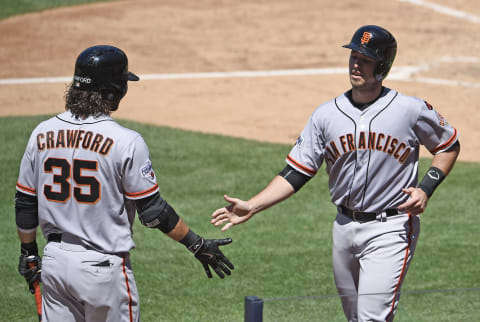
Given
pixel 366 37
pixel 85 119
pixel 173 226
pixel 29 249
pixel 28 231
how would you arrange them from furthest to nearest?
pixel 366 37, pixel 29 249, pixel 28 231, pixel 173 226, pixel 85 119

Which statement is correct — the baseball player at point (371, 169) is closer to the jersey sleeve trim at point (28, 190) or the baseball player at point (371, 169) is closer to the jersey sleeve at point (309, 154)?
the jersey sleeve at point (309, 154)

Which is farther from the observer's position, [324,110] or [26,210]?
[324,110]

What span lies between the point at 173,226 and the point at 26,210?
2.38 ft

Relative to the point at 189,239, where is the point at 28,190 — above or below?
above

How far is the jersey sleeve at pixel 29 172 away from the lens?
375 centimetres

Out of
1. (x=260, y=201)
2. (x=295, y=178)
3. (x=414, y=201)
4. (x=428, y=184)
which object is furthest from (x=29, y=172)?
(x=428, y=184)

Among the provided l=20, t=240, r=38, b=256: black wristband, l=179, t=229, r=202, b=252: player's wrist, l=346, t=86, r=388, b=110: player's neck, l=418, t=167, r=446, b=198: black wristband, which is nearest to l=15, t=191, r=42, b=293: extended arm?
l=20, t=240, r=38, b=256: black wristband

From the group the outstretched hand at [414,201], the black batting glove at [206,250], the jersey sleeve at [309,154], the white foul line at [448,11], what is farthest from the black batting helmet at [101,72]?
the white foul line at [448,11]

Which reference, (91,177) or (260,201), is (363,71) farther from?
(91,177)

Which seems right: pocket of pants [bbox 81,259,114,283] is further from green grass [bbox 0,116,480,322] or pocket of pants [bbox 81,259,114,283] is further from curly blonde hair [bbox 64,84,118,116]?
green grass [bbox 0,116,480,322]

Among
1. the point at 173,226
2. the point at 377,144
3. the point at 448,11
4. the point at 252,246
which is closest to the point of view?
the point at 173,226

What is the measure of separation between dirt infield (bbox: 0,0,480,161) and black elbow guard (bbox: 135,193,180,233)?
7565mm

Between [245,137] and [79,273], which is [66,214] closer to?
[79,273]

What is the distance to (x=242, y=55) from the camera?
53.2ft
